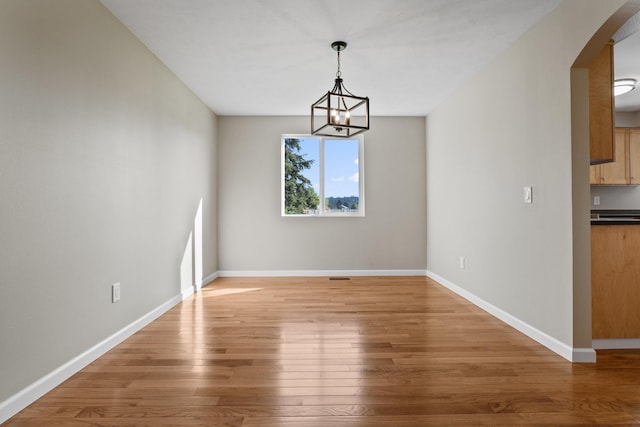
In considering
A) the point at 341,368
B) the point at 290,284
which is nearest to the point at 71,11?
the point at 341,368

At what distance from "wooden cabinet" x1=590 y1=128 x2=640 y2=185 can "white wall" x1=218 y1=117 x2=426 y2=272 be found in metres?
2.30

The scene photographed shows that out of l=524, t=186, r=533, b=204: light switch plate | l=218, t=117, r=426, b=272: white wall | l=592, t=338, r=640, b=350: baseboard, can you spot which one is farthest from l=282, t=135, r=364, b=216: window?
l=592, t=338, r=640, b=350: baseboard

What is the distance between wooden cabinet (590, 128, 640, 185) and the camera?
480 centimetres

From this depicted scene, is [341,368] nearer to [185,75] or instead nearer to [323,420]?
[323,420]

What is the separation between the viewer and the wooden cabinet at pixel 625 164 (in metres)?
4.80

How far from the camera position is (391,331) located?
3.10 metres

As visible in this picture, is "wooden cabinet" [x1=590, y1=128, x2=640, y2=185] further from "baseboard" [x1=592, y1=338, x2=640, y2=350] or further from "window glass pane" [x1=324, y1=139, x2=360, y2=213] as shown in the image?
"window glass pane" [x1=324, y1=139, x2=360, y2=213]

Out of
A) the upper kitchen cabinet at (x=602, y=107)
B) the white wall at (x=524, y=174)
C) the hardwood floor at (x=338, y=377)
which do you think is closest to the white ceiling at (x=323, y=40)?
the white wall at (x=524, y=174)

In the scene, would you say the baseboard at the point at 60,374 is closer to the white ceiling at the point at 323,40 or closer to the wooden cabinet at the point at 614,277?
the white ceiling at the point at 323,40

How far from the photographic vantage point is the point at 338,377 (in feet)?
7.33

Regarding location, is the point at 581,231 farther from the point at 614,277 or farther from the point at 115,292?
the point at 115,292

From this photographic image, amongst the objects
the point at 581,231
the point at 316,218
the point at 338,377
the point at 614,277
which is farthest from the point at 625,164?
the point at 338,377

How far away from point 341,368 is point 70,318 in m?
1.66

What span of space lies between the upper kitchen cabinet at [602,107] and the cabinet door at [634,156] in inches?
115
